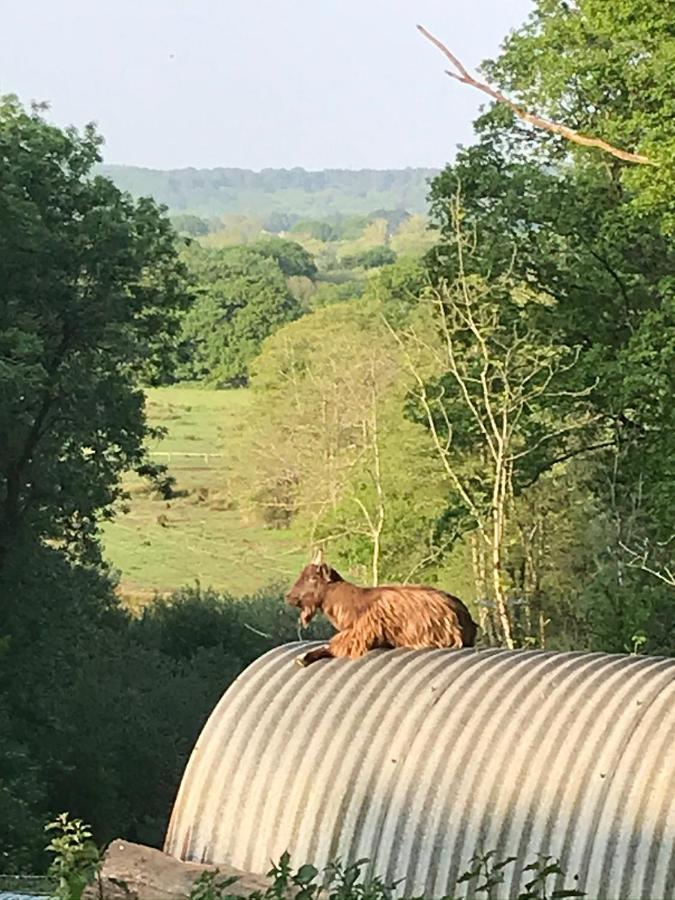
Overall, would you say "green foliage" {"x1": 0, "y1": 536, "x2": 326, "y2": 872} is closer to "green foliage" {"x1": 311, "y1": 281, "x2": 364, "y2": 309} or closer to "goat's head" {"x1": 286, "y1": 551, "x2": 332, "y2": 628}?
"goat's head" {"x1": 286, "y1": 551, "x2": 332, "y2": 628}

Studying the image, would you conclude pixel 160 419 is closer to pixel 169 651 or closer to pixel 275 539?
pixel 275 539

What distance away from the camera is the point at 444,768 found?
27.8 feet

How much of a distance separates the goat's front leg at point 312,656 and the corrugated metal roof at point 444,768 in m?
0.06

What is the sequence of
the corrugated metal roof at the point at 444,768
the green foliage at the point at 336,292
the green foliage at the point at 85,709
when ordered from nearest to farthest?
the corrugated metal roof at the point at 444,768 < the green foliage at the point at 85,709 < the green foliage at the point at 336,292

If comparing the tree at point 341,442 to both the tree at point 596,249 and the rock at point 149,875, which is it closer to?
the tree at point 596,249

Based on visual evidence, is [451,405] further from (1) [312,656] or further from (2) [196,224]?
(2) [196,224]

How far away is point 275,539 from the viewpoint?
138ft

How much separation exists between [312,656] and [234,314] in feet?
195

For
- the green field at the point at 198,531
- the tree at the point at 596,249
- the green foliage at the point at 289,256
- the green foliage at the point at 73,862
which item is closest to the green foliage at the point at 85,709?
the tree at the point at 596,249

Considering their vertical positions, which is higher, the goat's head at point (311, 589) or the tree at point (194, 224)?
the tree at point (194, 224)

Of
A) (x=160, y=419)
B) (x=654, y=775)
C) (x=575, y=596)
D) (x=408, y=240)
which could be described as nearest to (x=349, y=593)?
(x=654, y=775)

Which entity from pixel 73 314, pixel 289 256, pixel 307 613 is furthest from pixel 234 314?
pixel 307 613

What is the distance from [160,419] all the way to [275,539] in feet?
29.4

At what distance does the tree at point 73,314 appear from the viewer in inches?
907
